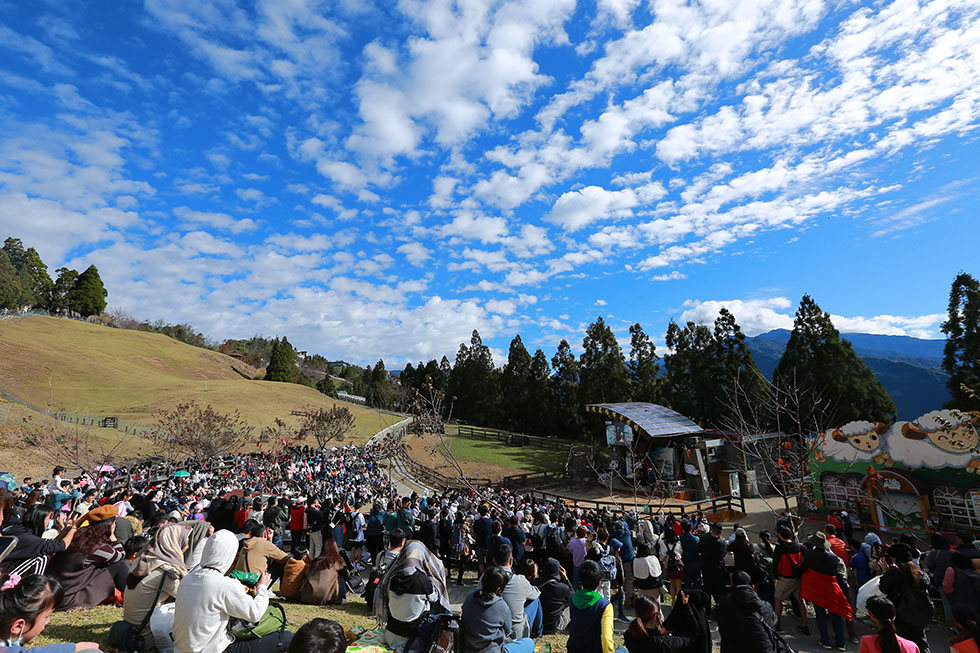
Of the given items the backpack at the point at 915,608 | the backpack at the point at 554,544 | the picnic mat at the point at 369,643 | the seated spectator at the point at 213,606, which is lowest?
the backpack at the point at 554,544

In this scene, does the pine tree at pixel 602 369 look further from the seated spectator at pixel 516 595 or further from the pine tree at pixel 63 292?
the pine tree at pixel 63 292

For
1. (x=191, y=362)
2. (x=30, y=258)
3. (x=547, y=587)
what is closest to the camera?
(x=547, y=587)

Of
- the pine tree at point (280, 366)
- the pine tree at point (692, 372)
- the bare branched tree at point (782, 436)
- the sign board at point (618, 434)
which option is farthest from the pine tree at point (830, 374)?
the pine tree at point (280, 366)

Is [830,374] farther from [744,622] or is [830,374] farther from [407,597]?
[407,597]

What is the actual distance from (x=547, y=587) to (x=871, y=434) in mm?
16134

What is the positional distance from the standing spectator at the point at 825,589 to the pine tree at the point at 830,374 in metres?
24.2

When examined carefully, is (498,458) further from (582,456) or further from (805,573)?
(805,573)

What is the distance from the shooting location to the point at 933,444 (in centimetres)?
1489

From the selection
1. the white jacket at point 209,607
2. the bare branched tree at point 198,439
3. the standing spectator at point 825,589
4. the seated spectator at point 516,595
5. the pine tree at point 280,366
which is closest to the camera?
the white jacket at point 209,607

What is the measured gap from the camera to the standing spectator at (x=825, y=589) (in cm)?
667

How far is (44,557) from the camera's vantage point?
16.3ft

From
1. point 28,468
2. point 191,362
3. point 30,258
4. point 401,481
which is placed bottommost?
point 401,481

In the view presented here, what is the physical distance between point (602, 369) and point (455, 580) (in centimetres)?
3283

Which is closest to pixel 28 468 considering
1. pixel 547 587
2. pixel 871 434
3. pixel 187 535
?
pixel 187 535
